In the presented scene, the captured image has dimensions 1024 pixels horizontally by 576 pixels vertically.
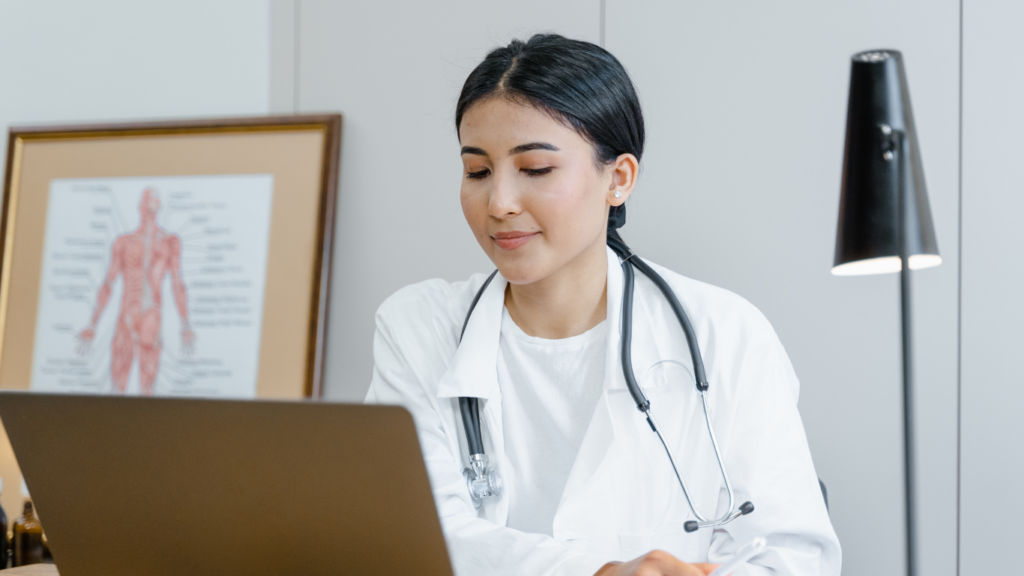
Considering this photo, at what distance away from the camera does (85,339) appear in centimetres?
196

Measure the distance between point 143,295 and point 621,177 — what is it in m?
1.28

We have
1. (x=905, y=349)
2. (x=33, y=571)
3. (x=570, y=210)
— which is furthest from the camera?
(x=570, y=210)

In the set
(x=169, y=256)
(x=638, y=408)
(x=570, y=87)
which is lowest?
(x=638, y=408)

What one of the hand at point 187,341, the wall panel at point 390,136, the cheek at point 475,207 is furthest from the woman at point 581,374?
the hand at point 187,341

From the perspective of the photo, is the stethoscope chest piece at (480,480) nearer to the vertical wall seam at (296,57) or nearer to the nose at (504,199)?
the nose at (504,199)

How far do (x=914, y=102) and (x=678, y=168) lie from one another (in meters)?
0.46

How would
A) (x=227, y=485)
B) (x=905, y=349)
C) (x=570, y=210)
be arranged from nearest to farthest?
(x=227, y=485)
(x=905, y=349)
(x=570, y=210)

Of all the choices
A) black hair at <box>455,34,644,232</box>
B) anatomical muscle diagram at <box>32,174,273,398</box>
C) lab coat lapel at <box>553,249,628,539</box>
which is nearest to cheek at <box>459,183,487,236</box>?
black hair at <box>455,34,644,232</box>

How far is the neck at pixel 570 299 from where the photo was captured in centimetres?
130

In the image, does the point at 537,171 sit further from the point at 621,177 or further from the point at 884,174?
the point at 884,174

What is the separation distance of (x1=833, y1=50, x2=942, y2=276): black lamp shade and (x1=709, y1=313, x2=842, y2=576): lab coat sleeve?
1.04ft

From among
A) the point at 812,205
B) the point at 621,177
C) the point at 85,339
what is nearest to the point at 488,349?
the point at 621,177

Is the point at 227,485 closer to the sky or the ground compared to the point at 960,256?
closer to the ground

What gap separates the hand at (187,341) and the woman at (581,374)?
0.80 metres
